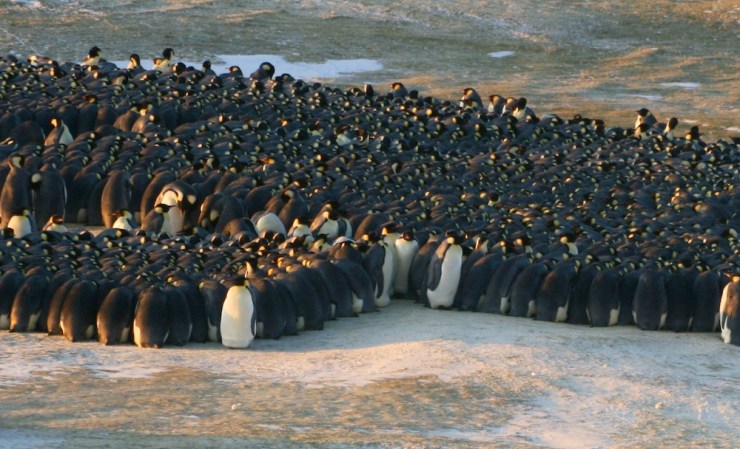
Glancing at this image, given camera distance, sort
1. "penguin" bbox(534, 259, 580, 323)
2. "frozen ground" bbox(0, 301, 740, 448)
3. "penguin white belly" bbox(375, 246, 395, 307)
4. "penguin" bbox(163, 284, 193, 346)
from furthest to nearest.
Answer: "penguin white belly" bbox(375, 246, 395, 307) → "penguin" bbox(534, 259, 580, 323) → "penguin" bbox(163, 284, 193, 346) → "frozen ground" bbox(0, 301, 740, 448)

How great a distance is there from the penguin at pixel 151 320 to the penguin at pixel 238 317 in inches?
17.1

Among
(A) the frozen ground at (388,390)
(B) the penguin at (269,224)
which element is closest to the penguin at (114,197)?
(B) the penguin at (269,224)

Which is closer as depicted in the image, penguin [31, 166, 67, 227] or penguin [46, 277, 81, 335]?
penguin [46, 277, 81, 335]

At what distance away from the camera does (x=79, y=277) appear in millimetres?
11328

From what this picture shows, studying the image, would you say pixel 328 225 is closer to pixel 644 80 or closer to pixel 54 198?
pixel 54 198

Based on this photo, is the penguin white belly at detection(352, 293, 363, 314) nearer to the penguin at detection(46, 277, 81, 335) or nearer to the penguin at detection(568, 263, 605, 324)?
the penguin at detection(568, 263, 605, 324)

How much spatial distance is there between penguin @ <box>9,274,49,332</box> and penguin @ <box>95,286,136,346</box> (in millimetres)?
536

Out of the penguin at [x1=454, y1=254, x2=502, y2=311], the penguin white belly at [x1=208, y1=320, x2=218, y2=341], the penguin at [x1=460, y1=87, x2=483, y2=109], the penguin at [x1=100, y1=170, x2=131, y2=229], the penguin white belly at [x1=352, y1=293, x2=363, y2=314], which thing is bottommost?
the penguin white belly at [x1=208, y1=320, x2=218, y2=341]

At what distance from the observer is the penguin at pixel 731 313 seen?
11.6m

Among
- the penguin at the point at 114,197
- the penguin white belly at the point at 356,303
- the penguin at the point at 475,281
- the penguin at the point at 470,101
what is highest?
the penguin at the point at 470,101

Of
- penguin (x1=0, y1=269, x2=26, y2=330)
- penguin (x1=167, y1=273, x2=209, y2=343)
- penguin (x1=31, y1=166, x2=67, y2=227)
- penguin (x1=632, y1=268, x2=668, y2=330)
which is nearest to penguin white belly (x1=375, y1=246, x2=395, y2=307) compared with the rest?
penguin (x1=167, y1=273, x2=209, y2=343)

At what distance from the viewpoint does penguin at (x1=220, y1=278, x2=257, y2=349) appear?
10883 mm

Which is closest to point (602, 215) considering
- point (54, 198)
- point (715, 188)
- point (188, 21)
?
point (715, 188)

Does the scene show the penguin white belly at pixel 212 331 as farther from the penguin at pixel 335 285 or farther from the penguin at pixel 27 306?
the penguin at pixel 27 306
